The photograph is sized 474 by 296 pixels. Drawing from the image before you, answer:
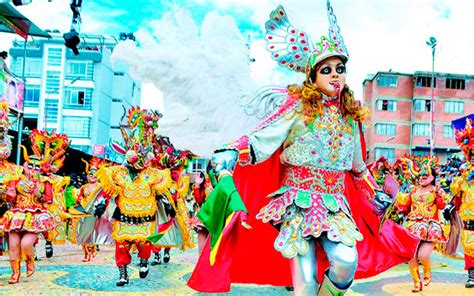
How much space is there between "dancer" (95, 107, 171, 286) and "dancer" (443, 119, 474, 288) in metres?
4.17

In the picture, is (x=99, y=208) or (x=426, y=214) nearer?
(x=99, y=208)

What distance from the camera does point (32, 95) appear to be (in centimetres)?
4050

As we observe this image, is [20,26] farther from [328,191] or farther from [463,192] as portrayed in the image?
[328,191]

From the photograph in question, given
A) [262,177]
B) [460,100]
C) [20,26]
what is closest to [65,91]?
[20,26]

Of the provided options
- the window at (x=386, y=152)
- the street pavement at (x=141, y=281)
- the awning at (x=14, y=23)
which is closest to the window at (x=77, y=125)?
the window at (x=386, y=152)

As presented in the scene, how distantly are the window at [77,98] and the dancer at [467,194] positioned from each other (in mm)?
35300

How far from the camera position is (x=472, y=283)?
7832 millimetres

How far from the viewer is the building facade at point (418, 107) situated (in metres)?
41.6

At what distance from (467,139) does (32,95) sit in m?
37.7

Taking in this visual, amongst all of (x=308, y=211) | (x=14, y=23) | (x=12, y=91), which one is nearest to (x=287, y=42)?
(x=308, y=211)

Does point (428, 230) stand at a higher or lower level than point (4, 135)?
lower

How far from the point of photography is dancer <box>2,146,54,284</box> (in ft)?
24.1

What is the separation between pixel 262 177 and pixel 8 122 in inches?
171

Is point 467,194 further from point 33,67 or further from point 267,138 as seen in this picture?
point 33,67
